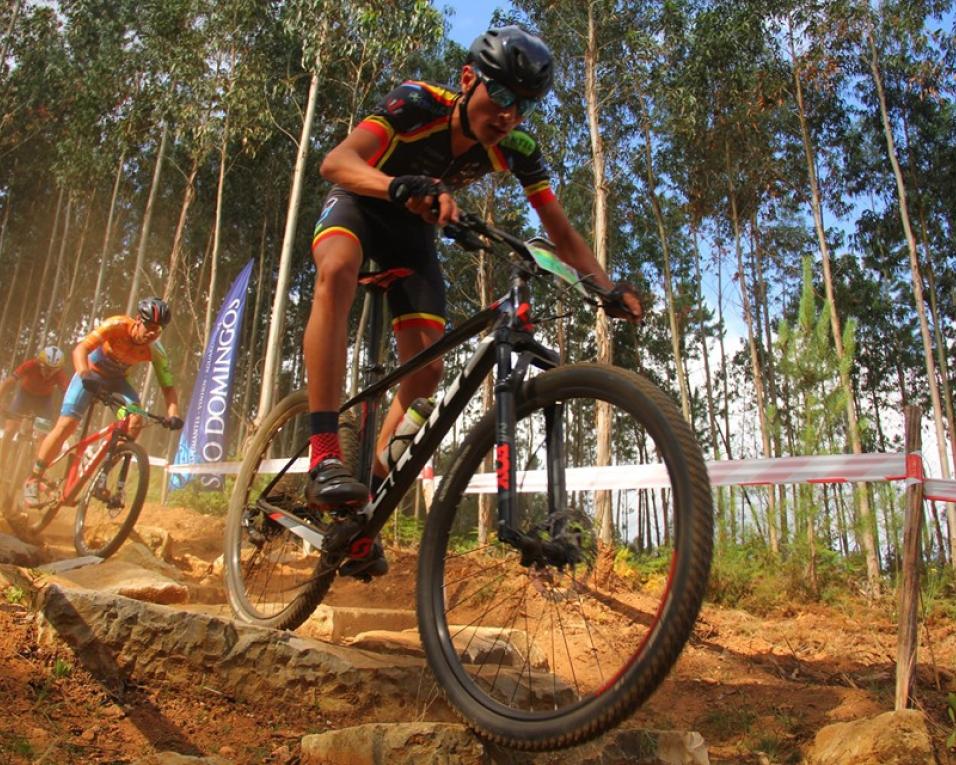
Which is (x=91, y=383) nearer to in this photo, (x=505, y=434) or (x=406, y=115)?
(x=406, y=115)

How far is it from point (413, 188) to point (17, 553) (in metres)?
4.43

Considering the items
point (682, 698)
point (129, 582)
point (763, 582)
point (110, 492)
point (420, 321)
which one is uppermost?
point (420, 321)

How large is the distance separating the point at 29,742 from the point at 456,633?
1.27m

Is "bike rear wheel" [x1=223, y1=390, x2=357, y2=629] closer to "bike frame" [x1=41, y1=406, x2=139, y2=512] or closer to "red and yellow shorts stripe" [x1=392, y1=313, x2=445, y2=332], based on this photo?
"red and yellow shorts stripe" [x1=392, y1=313, x2=445, y2=332]

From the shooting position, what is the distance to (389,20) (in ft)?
53.8

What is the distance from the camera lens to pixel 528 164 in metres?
2.86

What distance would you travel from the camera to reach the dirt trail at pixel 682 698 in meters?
2.25

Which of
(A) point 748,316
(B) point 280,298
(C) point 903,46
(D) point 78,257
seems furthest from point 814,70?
(D) point 78,257

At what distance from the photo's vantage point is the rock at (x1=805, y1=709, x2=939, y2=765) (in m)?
2.81

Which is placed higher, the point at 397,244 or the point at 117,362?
the point at 117,362

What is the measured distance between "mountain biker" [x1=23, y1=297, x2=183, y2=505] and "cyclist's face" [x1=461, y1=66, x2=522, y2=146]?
4251mm

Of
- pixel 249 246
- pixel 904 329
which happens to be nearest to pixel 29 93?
pixel 249 246

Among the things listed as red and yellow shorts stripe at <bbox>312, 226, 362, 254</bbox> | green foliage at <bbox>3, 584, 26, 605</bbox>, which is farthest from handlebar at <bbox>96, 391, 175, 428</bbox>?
red and yellow shorts stripe at <bbox>312, 226, 362, 254</bbox>

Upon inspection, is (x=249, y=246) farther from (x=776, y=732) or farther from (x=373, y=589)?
(x=776, y=732)
